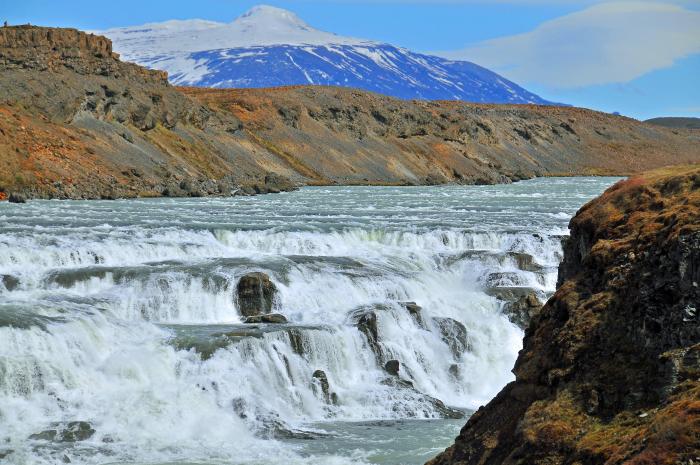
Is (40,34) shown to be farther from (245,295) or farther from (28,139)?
(245,295)

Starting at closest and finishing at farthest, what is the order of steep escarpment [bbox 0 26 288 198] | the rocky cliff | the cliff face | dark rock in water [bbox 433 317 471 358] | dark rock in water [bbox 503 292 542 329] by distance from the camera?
the cliff face → dark rock in water [bbox 433 317 471 358] → dark rock in water [bbox 503 292 542 329] → steep escarpment [bbox 0 26 288 198] → the rocky cliff

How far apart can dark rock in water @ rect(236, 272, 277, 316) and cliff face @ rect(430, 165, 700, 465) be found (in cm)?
1724

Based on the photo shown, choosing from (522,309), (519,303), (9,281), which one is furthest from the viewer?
(519,303)

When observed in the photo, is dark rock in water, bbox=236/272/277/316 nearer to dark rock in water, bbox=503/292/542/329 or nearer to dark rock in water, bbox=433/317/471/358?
dark rock in water, bbox=433/317/471/358

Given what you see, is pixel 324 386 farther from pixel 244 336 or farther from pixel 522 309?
pixel 522 309

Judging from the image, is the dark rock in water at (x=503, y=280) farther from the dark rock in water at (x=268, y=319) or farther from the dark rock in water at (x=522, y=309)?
the dark rock in water at (x=268, y=319)

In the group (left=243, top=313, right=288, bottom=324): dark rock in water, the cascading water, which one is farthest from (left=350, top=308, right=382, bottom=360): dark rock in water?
(left=243, top=313, right=288, bottom=324): dark rock in water

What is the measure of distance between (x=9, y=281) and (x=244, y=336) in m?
7.84

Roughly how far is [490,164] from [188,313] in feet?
312

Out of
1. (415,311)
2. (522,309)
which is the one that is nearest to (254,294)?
(415,311)

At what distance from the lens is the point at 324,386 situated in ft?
71.4

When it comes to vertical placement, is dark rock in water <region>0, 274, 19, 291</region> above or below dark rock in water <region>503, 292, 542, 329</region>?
above

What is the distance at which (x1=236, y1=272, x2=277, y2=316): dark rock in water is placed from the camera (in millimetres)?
26938

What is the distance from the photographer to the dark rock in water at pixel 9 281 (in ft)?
85.6
